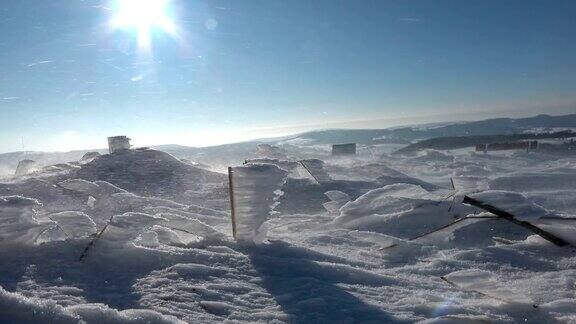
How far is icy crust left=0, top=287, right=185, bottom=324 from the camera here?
2096 millimetres

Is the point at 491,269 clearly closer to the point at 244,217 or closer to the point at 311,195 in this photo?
the point at 244,217

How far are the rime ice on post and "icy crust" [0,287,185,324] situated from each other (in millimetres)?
2154

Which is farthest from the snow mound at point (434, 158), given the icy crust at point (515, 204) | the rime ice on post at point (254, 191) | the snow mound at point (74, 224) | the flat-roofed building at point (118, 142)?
the snow mound at point (74, 224)

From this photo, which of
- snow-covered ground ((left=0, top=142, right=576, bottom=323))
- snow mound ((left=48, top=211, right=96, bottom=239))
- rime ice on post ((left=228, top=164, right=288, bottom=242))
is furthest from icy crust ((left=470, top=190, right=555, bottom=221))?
snow mound ((left=48, top=211, right=96, bottom=239))

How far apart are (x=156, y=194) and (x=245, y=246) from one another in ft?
27.7

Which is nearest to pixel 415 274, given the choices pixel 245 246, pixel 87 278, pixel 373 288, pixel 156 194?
pixel 373 288

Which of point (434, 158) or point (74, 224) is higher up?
point (74, 224)

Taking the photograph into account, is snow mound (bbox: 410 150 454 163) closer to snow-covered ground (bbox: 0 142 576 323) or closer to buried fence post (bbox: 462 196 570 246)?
snow-covered ground (bbox: 0 142 576 323)

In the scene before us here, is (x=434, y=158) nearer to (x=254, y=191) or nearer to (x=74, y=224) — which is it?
(x=254, y=191)

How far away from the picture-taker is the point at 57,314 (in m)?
2.14

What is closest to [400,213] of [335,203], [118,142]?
[335,203]

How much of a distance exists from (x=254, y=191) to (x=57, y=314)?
2.63 metres

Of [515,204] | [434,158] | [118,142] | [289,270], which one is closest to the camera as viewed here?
[289,270]

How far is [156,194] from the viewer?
11867 mm
